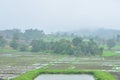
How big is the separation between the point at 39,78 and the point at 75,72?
4.23 meters

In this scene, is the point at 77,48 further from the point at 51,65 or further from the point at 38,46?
the point at 51,65

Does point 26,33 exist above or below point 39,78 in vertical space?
above

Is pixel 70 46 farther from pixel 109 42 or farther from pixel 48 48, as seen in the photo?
pixel 109 42

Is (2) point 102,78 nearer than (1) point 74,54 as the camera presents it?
Yes

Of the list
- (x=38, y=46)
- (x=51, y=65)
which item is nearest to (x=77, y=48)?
(x=38, y=46)

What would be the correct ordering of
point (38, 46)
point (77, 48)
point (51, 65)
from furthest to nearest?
1. point (38, 46)
2. point (77, 48)
3. point (51, 65)

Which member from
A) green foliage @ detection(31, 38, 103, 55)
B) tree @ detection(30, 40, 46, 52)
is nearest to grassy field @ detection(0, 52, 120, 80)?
green foliage @ detection(31, 38, 103, 55)

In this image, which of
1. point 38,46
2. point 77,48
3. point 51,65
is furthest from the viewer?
point 38,46

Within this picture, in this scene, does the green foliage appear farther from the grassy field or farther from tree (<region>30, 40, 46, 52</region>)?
the grassy field

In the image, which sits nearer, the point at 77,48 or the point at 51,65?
the point at 51,65

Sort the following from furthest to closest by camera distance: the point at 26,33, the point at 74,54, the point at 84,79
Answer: the point at 26,33
the point at 74,54
the point at 84,79

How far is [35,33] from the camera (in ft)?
398

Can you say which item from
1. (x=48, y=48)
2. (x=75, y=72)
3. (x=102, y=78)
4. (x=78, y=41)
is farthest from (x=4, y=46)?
(x=102, y=78)

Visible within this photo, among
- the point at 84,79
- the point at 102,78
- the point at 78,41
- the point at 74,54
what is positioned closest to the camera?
the point at 102,78
